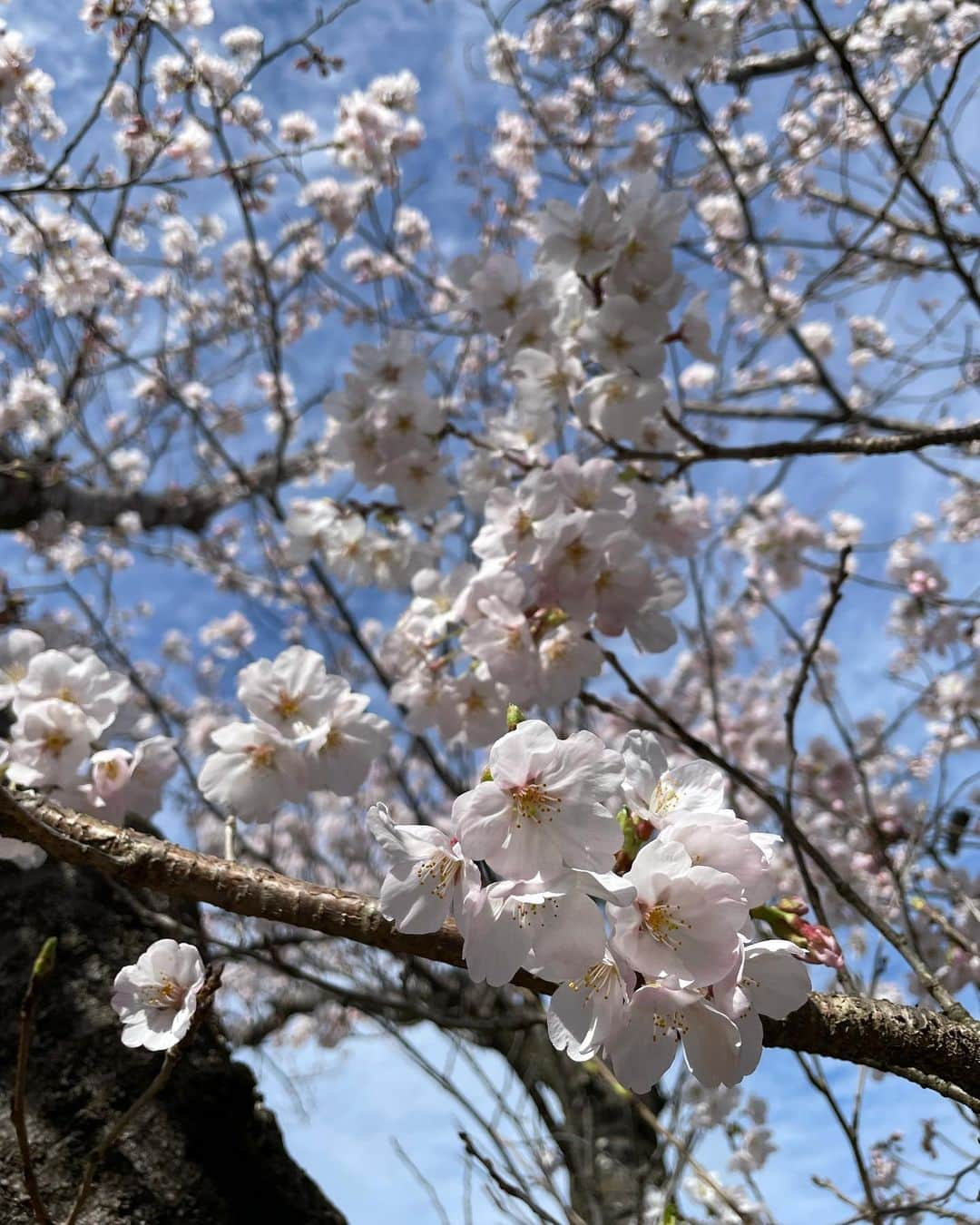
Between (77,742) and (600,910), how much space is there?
1061 millimetres

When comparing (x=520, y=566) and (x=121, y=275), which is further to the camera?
(x=121, y=275)

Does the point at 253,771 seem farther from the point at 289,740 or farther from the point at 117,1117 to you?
the point at 117,1117

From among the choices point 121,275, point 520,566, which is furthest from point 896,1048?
point 121,275

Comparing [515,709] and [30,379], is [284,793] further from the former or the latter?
[30,379]

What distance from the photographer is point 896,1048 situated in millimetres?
861

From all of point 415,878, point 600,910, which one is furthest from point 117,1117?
point 600,910

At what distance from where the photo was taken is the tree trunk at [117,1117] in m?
1.30

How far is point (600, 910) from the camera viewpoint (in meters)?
0.82

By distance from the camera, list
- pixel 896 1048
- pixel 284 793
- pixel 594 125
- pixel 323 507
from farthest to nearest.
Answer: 1. pixel 594 125
2. pixel 323 507
3. pixel 284 793
4. pixel 896 1048

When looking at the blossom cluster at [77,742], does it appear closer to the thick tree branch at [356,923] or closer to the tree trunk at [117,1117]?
the tree trunk at [117,1117]

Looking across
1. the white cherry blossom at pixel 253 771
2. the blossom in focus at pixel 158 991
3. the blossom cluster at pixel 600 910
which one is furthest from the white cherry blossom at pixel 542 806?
the white cherry blossom at pixel 253 771

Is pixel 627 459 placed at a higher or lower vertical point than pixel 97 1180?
higher

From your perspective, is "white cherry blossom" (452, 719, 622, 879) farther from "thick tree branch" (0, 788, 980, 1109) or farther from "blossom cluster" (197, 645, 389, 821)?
"blossom cluster" (197, 645, 389, 821)

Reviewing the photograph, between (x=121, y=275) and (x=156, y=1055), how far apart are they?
4.91 m
